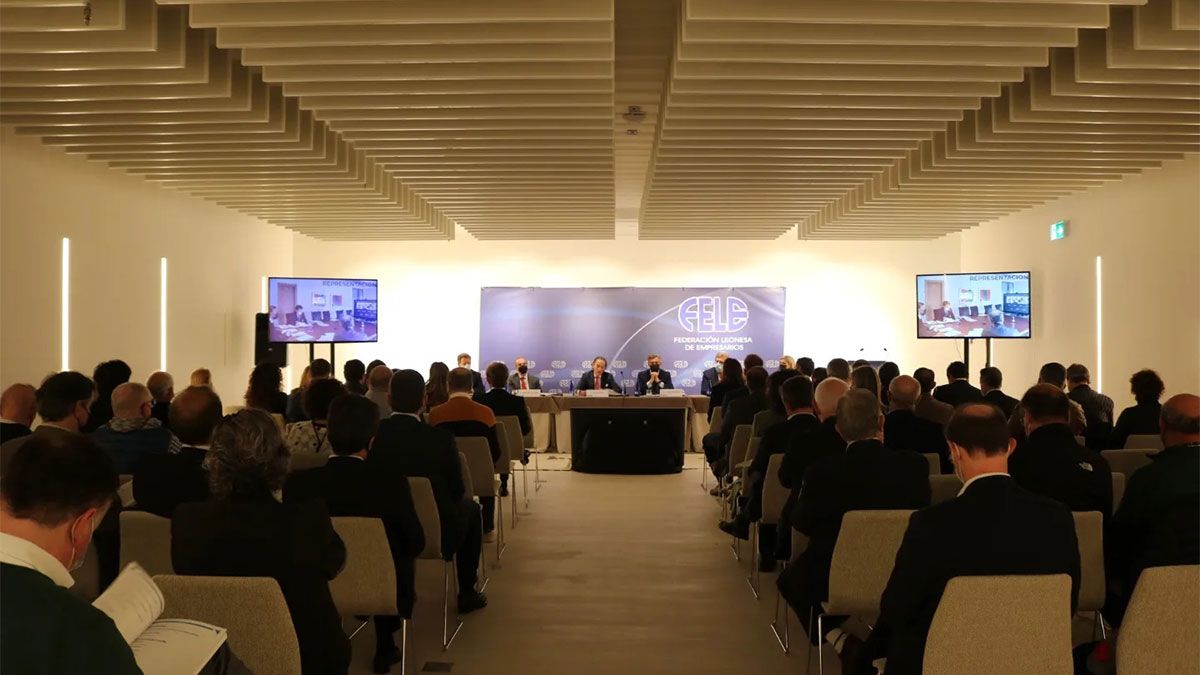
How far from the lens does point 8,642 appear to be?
56.6 inches

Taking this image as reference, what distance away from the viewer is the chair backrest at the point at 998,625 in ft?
8.30

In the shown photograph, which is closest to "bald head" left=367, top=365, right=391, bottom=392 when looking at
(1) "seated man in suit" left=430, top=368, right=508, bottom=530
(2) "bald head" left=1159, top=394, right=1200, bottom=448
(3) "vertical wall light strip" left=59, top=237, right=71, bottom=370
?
(1) "seated man in suit" left=430, top=368, right=508, bottom=530

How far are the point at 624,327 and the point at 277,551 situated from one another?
492 inches

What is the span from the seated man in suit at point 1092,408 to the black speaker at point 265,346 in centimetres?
924

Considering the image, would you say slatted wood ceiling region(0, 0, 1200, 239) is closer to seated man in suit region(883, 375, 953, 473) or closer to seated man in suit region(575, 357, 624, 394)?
seated man in suit region(883, 375, 953, 473)

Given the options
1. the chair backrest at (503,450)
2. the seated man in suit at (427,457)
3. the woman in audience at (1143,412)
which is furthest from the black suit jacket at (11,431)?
the woman in audience at (1143,412)

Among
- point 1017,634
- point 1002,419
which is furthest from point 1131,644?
point 1002,419

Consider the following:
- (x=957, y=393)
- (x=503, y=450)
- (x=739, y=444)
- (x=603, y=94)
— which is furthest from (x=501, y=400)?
(x=957, y=393)

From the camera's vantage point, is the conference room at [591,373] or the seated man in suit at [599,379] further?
the seated man in suit at [599,379]

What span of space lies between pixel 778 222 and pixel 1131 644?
1003 cm

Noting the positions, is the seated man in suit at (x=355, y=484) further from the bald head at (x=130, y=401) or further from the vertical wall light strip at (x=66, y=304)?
the vertical wall light strip at (x=66, y=304)

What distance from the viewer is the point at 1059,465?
13.0 ft

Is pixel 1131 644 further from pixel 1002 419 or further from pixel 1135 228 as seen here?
pixel 1135 228

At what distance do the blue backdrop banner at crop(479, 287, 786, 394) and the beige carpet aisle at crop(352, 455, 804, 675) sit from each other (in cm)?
729
